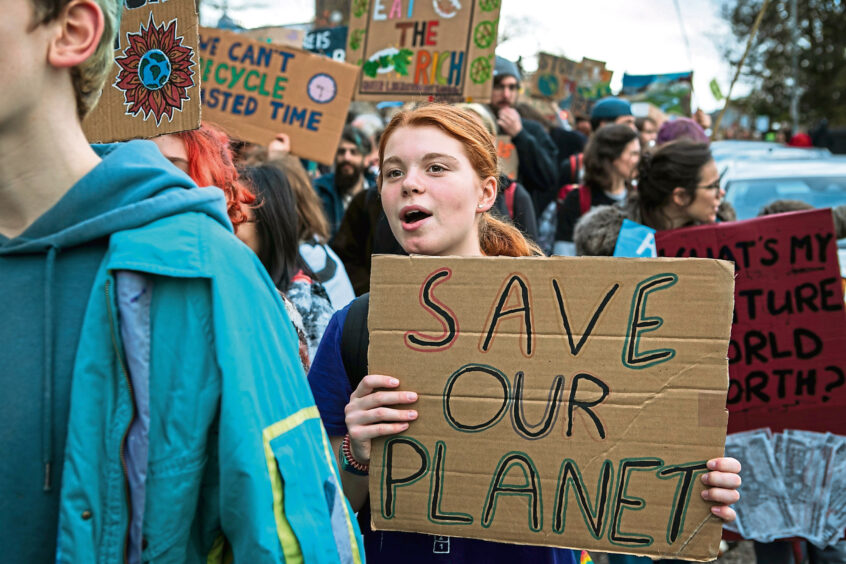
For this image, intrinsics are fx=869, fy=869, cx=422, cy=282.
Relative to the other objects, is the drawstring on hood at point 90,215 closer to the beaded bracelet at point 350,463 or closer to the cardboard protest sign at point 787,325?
the beaded bracelet at point 350,463

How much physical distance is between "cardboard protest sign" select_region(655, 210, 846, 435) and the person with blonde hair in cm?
217

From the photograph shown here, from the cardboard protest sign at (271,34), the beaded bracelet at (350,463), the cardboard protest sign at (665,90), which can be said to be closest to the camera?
the beaded bracelet at (350,463)

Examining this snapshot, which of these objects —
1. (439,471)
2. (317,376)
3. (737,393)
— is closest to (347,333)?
(317,376)

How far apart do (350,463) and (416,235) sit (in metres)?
0.55

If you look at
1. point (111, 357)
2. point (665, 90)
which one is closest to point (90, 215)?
point (111, 357)

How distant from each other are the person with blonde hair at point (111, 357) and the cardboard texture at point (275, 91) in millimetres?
4112

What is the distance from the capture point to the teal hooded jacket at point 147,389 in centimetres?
123

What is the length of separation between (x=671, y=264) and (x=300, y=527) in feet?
3.02

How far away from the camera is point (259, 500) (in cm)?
127

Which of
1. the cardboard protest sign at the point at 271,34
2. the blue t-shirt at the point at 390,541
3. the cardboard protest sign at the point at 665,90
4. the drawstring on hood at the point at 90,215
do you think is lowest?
the blue t-shirt at the point at 390,541

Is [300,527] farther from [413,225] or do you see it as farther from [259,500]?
[413,225]

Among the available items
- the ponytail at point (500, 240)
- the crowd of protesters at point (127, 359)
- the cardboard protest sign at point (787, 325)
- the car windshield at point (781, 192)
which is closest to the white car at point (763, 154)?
the car windshield at point (781, 192)

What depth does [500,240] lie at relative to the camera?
95.3 inches

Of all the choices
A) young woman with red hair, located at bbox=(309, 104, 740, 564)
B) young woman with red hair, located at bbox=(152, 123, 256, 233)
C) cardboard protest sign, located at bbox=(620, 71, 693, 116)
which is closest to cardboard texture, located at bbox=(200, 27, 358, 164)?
young woman with red hair, located at bbox=(152, 123, 256, 233)
